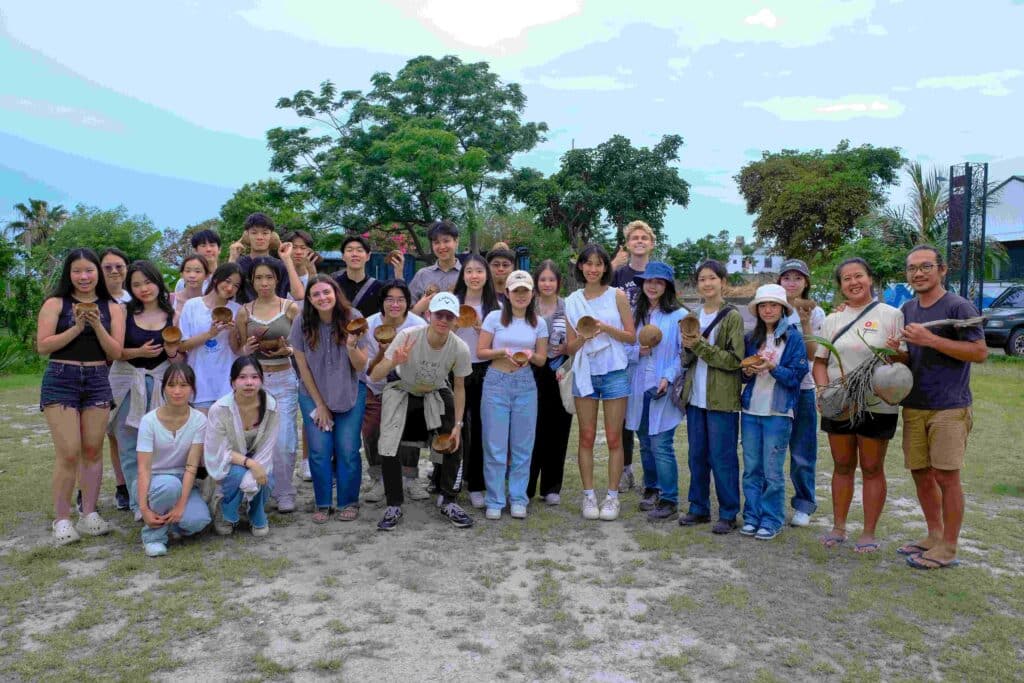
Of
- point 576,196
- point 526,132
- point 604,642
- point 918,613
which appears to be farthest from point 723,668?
point 576,196

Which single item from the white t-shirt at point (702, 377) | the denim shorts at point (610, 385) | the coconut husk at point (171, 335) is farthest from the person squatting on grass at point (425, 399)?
the white t-shirt at point (702, 377)

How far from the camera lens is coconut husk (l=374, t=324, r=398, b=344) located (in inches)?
187

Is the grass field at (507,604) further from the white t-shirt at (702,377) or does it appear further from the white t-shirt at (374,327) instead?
the white t-shirt at (374,327)

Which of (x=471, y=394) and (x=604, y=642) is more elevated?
(x=471, y=394)

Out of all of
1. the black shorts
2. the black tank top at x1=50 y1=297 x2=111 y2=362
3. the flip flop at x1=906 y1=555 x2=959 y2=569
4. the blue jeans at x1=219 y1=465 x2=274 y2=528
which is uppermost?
the black tank top at x1=50 y1=297 x2=111 y2=362

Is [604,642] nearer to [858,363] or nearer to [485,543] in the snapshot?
[485,543]

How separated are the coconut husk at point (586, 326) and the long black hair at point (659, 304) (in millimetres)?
433

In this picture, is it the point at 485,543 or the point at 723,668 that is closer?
the point at 723,668

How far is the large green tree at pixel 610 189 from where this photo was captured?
32.7 m

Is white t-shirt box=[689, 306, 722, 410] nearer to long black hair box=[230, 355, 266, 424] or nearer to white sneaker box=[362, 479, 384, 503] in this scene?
white sneaker box=[362, 479, 384, 503]

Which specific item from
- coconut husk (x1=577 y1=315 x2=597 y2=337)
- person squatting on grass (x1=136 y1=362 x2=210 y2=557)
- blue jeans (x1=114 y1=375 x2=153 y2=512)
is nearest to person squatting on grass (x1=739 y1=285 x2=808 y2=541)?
coconut husk (x1=577 y1=315 x2=597 y2=337)

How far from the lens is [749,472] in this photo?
15.3ft

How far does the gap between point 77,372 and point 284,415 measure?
1229 millimetres

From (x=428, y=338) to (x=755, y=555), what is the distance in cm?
238
